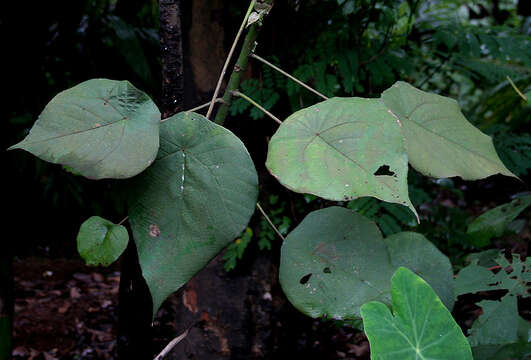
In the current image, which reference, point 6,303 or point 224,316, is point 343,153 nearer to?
point 224,316

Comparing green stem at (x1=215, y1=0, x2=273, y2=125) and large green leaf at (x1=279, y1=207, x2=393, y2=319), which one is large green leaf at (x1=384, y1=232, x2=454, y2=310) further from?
green stem at (x1=215, y1=0, x2=273, y2=125)

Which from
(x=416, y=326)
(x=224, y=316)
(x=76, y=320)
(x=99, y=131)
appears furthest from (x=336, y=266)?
(x=76, y=320)

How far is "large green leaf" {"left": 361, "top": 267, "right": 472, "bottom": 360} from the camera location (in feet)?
1.78

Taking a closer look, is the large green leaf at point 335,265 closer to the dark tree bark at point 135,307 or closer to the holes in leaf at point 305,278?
the holes in leaf at point 305,278

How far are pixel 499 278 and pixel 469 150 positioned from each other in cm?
39

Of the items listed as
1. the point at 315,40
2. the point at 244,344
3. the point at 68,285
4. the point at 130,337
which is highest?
the point at 315,40

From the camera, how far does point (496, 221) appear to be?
110cm

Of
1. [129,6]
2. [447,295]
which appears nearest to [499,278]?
[447,295]

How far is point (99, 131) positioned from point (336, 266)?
14.6 inches

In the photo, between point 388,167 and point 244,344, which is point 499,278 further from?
point 244,344

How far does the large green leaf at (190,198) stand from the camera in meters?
0.51

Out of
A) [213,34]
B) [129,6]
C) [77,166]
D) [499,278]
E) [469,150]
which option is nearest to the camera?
[77,166]

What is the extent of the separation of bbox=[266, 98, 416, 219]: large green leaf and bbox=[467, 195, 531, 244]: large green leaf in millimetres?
710

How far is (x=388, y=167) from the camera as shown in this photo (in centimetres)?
53
